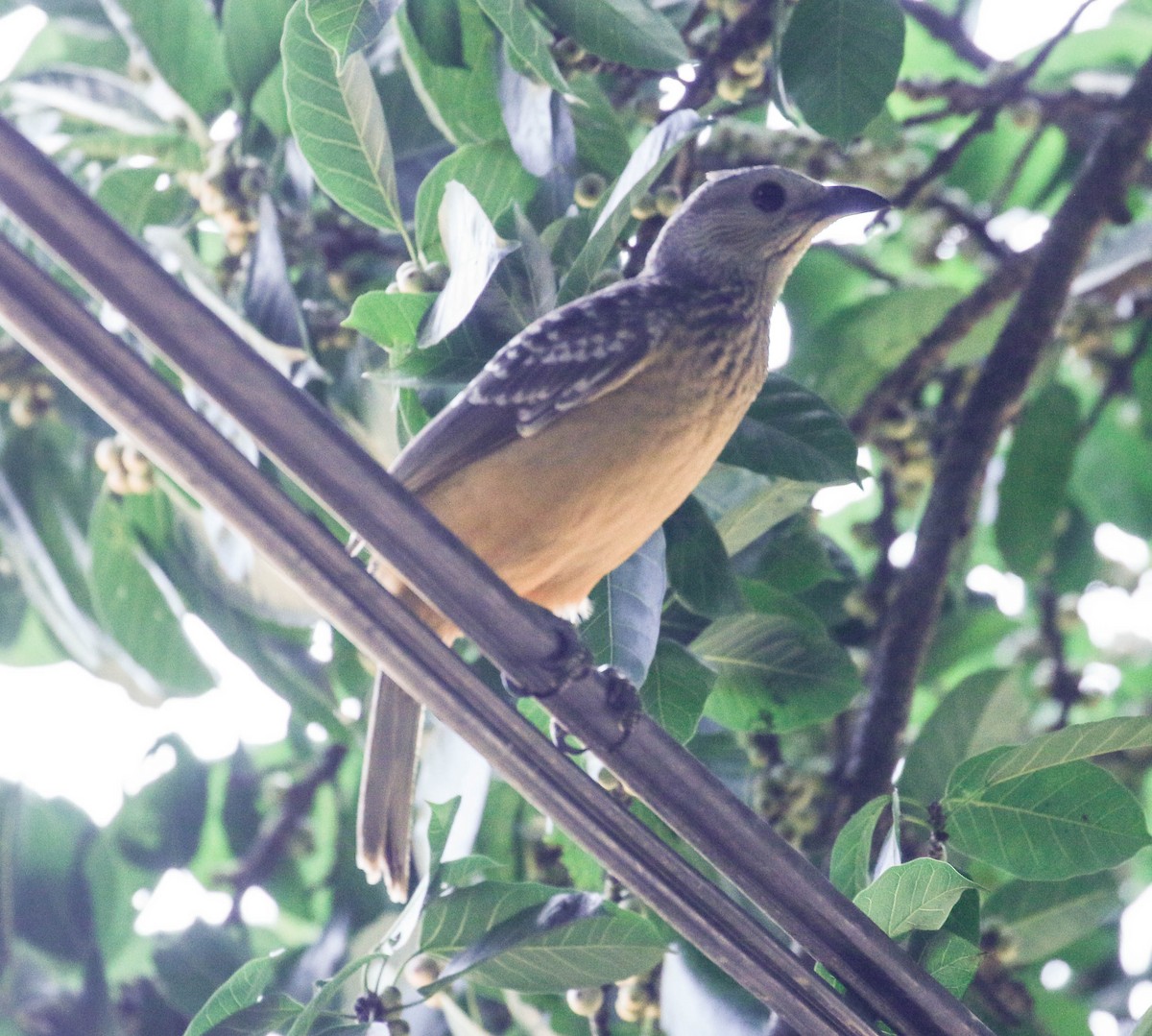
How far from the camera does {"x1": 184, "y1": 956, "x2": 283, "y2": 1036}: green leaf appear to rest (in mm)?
2480

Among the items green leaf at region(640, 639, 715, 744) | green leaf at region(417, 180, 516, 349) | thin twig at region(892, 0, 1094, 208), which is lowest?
green leaf at region(640, 639, 715, 744)

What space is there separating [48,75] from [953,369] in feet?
9.43

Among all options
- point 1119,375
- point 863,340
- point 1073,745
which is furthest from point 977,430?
point 1073,745

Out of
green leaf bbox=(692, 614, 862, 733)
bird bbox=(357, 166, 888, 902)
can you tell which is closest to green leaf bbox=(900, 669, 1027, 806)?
green leaf bbox=(692, 614, 862, 733)

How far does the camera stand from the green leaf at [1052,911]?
3684 mm

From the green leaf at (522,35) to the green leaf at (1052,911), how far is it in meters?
2.45

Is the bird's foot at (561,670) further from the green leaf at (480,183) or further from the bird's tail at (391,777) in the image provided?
the green leaf at (480,183)

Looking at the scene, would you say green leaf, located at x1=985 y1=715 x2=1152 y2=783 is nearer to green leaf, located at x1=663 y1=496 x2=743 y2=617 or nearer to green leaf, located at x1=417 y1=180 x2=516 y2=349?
green leaf, located at x1=663 y1=496 x2=743 y2=617

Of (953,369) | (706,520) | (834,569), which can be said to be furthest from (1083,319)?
(706,520)

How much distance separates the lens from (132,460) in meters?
3.59

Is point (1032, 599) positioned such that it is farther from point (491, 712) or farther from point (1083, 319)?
point (491, 712)

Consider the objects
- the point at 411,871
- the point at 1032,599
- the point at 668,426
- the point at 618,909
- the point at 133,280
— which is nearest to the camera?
the point at 133,280

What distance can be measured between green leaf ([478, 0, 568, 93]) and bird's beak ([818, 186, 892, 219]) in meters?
0.82

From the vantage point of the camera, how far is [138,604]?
3965mm
